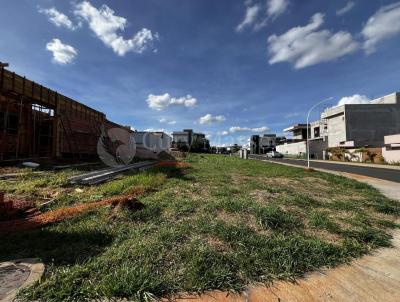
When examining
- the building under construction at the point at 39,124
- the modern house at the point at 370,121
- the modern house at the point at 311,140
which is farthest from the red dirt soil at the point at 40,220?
the modern house at the point at 311,140

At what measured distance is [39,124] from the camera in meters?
16.5

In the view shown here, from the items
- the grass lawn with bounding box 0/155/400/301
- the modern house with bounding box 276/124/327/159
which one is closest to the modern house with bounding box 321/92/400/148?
the modern house with bounding box 276/124/327/159

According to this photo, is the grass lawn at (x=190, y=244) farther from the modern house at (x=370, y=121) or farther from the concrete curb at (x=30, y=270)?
the modern house at (x=370, y=121)

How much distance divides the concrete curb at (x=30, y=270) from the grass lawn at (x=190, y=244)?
3.9 inches

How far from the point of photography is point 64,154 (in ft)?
56.1

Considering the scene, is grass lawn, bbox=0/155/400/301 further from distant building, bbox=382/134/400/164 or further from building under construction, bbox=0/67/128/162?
distant building, bbox=382/134/400/164

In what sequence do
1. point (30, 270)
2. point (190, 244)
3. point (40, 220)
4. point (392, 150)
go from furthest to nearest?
point (392, 150) < point (40, 220) < point (190, 244) < point (30, 270)

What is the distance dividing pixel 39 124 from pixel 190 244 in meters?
18.0

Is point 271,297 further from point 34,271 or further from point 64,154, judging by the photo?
point 64,154

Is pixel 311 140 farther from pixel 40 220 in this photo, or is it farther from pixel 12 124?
pixel 40 220

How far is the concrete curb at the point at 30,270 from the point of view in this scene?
7.74ft

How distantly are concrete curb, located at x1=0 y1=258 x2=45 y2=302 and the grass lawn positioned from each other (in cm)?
10

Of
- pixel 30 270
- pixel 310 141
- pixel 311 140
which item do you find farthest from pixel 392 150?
pixel 30 270

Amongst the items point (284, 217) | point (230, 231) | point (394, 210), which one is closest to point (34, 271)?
point (230, 231)
